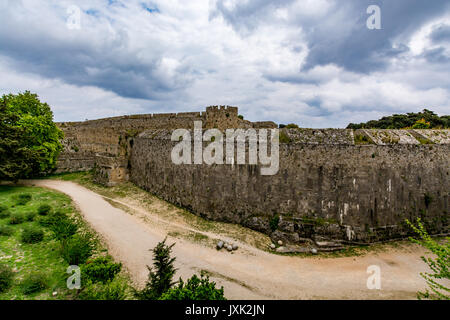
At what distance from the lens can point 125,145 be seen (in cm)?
2398

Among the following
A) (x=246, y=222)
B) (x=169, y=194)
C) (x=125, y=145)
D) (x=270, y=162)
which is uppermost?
(x=125, y=145)

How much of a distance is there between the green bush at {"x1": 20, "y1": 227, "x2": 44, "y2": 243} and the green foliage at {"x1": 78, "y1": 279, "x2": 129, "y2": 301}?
17.8 feet

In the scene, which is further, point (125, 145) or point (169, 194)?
point (125, 145)

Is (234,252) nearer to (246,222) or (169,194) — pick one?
(246,222)

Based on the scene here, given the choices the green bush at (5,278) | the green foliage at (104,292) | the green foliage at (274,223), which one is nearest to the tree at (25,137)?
the green bush at (5,278)

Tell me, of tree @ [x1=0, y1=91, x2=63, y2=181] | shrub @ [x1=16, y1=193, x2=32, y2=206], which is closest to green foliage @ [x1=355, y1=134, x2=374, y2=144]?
shrub @ [x1=16, y1=193, x2=32, y2=206]

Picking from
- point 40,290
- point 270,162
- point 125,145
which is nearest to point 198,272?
point 40,290

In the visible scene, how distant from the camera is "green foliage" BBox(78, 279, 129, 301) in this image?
654 centimetres

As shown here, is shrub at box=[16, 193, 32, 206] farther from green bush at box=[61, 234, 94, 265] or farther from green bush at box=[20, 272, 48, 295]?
green bush at box=[20, 272, 48, 295]

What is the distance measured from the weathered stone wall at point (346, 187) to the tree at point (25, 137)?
17.8m

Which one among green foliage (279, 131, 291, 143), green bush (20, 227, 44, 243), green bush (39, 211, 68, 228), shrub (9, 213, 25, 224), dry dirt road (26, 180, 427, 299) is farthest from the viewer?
green foliage (279, 131, 291, 143)

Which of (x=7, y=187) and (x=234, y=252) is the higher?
(x=7, y=187)
